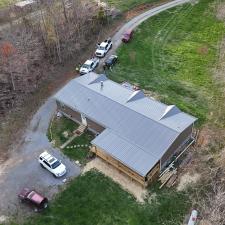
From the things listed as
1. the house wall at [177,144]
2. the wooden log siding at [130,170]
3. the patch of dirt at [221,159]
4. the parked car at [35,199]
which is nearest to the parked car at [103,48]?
the wooden log siding at [130,170]

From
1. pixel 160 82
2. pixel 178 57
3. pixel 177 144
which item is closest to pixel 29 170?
pixel 177 144

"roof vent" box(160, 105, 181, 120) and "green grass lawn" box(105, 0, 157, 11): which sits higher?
"green grass lawn" box(105, 0, 157, 11)

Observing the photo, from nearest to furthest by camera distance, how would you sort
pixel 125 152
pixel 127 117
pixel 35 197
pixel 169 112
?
1. pixel 35 197
2. pixel 125 152
3. pixel 169 112
4. pixel 127 117

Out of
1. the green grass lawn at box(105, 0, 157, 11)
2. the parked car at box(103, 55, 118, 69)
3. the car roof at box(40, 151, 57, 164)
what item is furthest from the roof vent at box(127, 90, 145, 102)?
the green grass lawn at box(105, 0, 157, 11)

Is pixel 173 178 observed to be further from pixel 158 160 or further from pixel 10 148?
pixel 10 148

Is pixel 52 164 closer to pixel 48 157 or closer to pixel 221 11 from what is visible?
pixel 48 157

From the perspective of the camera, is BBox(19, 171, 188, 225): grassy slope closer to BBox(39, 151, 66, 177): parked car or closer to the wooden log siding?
the wooden log siding
